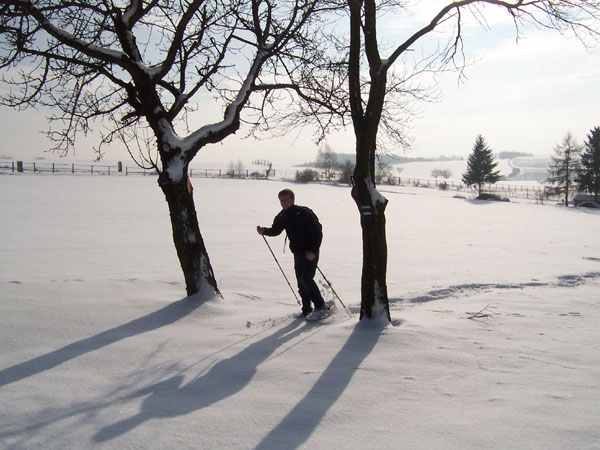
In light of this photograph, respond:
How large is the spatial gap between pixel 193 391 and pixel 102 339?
1.61 metres

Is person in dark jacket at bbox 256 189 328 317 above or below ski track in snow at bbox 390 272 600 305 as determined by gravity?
above

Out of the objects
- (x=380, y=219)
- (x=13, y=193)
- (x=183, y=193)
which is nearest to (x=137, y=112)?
(x=183, y=193)

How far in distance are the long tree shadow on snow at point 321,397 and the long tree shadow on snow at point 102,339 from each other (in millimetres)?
2211

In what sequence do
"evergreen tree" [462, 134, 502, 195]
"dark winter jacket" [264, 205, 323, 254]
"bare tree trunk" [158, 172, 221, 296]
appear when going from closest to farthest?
"dark winter jacket" [264, 205, 323, 254] < "bare tree trunk" [158, 172, 221, 296] < "evergreen tree" [462, 134, 502, 195]

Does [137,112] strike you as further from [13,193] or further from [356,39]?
[13,193]

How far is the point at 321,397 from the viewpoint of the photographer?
11.3ft

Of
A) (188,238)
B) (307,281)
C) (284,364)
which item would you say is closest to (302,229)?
(307,281)

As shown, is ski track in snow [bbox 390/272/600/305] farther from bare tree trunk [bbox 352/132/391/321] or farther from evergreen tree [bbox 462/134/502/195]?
evergreen tree [bbox 462/134/502/195]

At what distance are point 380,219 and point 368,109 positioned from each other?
4.37 ft

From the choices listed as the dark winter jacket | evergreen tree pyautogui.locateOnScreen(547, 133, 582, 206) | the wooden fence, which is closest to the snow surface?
the dark winter jacket

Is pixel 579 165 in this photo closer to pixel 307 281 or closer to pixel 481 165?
pixel 481 165

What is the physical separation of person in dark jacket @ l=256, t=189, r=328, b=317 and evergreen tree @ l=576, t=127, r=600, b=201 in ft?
196

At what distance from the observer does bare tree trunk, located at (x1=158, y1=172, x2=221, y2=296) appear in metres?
5.99

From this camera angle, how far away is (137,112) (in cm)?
668
